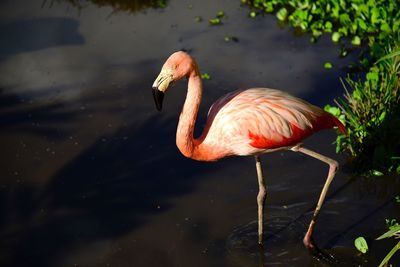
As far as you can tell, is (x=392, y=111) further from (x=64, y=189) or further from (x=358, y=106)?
(x=64, y=189)

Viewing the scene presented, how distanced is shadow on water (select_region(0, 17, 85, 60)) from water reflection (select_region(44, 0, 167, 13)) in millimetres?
481

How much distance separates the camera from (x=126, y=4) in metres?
7.98

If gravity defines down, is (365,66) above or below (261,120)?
below

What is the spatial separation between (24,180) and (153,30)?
2817mm

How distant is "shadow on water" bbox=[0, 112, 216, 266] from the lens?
461 centimetres

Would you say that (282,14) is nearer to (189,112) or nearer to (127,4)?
(127,4)

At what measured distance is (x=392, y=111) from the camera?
5105 millimetres

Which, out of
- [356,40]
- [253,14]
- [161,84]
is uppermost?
[161,84]

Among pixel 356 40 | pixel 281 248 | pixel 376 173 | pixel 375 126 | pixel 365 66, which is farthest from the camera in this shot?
pixel 356 40

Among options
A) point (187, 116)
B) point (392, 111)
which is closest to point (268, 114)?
point (187, 116)

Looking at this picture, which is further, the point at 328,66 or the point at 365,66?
the point at 328,66

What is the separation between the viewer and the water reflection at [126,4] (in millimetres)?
7908

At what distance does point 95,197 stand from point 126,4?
145 inches

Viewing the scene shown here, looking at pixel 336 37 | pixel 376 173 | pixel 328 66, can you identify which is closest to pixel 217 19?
pixel 336 37
